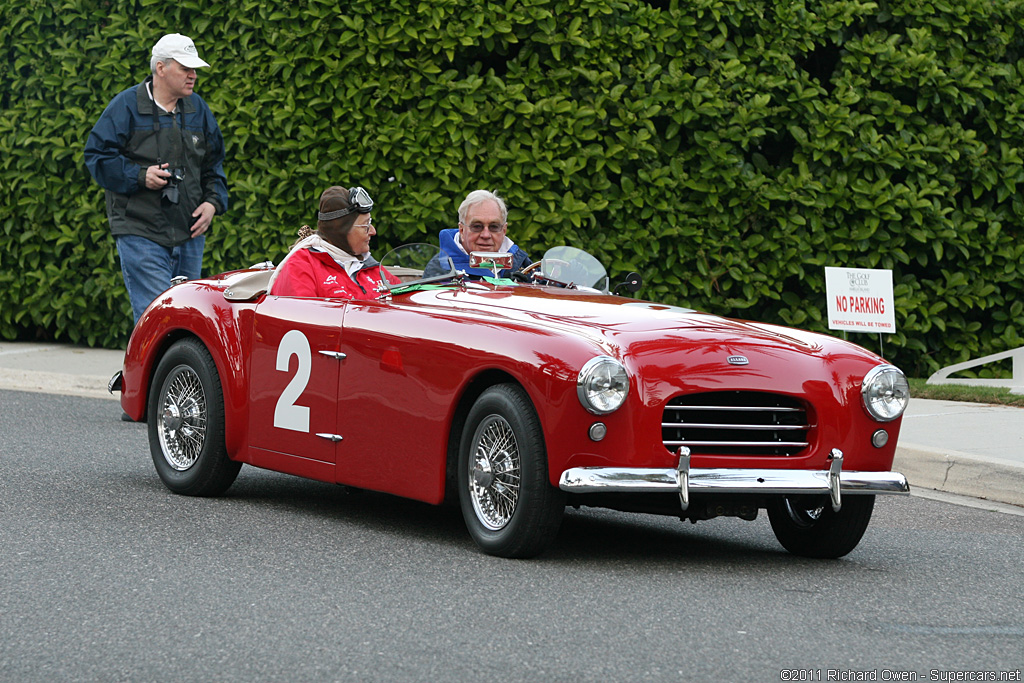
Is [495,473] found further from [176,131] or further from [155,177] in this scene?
→ [176,131]

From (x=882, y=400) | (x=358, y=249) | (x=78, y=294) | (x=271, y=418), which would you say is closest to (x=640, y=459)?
(x=882, y=400)

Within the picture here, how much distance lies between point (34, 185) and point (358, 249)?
20.0 ft

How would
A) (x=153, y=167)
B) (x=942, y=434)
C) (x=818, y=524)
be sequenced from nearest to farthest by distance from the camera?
(x=818, y=524)
(x=942, y=434)
(x=153, y=167)

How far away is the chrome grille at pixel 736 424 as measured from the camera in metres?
5.59

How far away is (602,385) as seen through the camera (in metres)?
5.43

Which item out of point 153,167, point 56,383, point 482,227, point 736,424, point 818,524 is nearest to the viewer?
point 736,424

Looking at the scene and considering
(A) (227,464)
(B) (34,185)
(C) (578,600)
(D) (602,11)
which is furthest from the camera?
(B) (34,185)

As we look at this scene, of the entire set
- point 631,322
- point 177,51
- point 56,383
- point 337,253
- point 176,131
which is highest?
point 177,51

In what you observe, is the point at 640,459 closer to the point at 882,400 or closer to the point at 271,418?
the point at 882,400

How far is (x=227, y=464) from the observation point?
279 inches

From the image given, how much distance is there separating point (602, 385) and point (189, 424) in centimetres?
258

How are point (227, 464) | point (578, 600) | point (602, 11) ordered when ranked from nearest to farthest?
point (578, 600), point (227, 464), point (602, 11)

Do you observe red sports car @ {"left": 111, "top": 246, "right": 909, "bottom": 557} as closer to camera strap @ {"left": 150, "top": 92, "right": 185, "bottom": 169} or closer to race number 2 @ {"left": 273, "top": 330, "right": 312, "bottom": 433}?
race number 2 @ {"left": 273, "top": 330, "right": 312, "bottom": 433}

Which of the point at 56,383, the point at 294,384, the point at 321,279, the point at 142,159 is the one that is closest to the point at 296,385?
the point at 294,384
